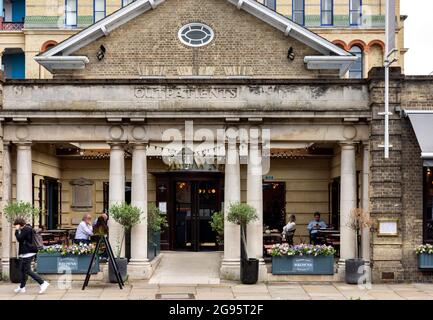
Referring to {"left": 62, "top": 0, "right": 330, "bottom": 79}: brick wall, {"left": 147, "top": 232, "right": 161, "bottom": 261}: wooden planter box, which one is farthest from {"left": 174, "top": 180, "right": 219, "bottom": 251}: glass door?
{"left": 62, "top": 0, "right": 330, "bottom": 79}: brick wall

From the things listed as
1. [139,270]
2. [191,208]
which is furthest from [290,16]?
[139,270]

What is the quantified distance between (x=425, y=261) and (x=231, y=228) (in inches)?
195

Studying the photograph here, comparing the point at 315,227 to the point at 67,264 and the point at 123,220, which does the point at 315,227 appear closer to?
the point at 123,220

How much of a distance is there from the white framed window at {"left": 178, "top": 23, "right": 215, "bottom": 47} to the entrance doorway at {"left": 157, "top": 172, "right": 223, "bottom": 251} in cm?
449

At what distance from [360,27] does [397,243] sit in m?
24.2

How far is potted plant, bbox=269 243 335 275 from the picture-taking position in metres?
18.2

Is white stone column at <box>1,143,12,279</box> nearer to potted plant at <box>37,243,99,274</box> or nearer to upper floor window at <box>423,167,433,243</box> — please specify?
potted plant at <box>37,243,99,274</box>

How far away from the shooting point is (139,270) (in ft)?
60.1

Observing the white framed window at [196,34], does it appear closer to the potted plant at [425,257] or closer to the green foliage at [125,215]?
the green foliage at [125,215]

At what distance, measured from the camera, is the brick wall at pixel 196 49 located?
79.0 ft

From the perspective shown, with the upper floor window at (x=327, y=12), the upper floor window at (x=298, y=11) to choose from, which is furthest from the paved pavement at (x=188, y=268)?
the upper floor window at (x=327, y=12)

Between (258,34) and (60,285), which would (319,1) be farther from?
(60,285)

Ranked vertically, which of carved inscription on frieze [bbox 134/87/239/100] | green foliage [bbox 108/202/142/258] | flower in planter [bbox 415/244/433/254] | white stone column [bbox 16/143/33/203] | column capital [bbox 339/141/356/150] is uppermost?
carved inscription on frieze [bbox 134/87/239/100]

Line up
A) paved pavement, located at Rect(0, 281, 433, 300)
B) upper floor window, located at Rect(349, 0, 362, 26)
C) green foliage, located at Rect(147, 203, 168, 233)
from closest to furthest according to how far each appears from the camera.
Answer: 1. paved pavement, located at Rect(0, 281, 433, 300)
2. green foliage, located at Rect(147, 203, 168, 233)
3. upper floor window, located at Rect(349, 0, 362, 26)
